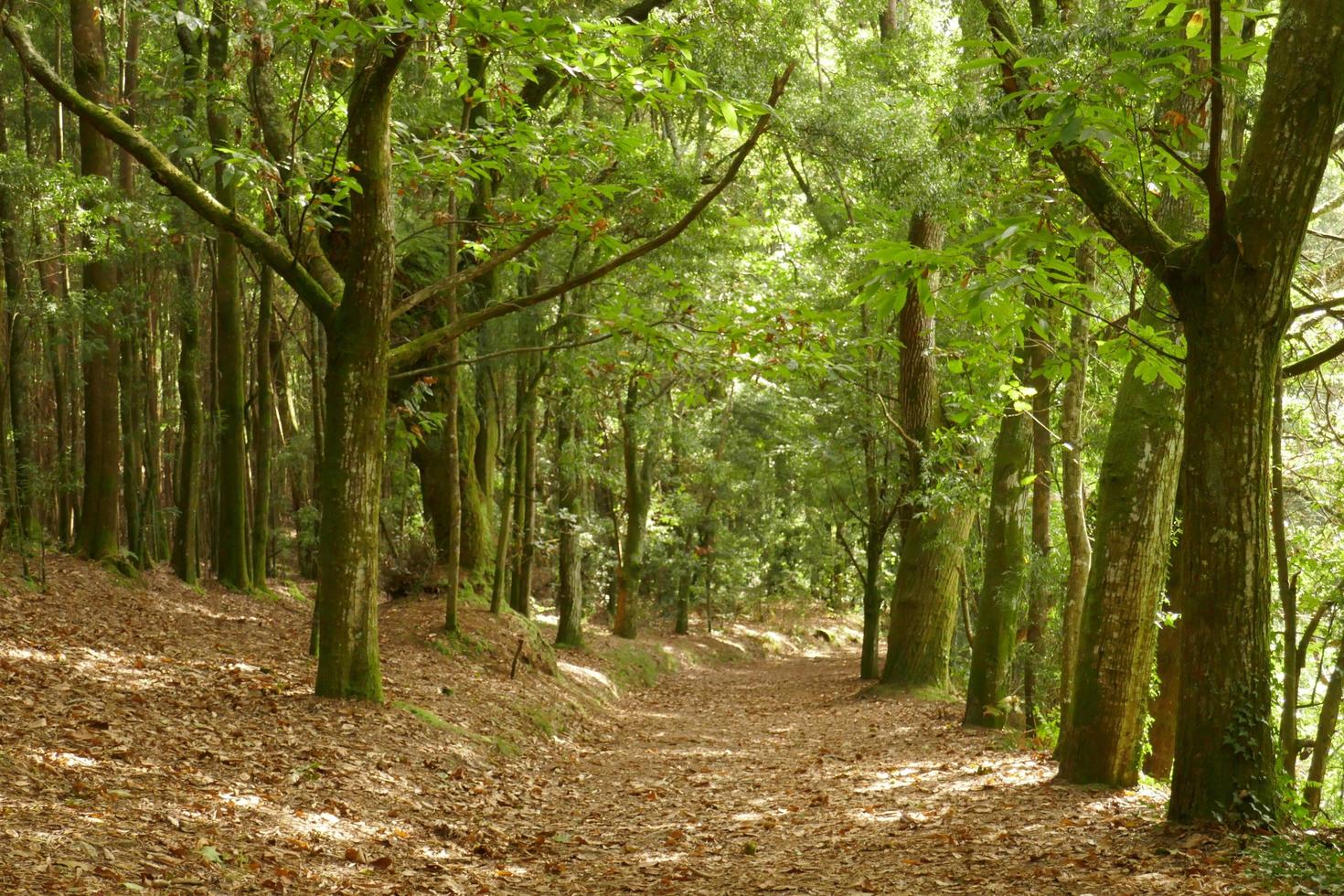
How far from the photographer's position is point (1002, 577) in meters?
11.8

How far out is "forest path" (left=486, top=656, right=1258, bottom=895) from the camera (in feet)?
18.0

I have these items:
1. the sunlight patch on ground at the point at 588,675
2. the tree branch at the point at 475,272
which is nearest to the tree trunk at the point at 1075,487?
the tree branch at the point at 475,272

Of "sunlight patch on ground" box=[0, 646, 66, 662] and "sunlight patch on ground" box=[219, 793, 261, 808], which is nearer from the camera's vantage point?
"sunlight patch on ground" box=[219, 793, 261, 808]

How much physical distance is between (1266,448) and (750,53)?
11.4 m

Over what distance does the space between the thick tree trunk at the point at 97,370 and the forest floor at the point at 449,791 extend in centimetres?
108

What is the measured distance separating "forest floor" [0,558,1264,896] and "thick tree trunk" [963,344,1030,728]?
0.64m

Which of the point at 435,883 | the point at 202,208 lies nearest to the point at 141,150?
the point at 202,208

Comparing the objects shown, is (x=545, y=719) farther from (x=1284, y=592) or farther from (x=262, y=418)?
(x=1284, y=592)

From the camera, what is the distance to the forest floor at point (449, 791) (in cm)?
502

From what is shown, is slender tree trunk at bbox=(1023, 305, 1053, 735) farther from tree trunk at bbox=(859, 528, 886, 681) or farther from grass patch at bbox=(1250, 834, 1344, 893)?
tree trunk at bbox=(859, 528, 886, 681)

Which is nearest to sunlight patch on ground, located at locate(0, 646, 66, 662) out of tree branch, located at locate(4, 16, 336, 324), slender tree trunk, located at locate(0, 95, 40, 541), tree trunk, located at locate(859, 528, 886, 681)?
tree branch, located at locate(4, 16, 336, 324)

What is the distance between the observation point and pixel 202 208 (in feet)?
25.6

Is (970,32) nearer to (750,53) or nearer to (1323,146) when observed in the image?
(750,53)

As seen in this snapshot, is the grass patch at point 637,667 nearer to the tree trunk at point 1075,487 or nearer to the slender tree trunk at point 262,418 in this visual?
the slender tree trunk at point 262,418
